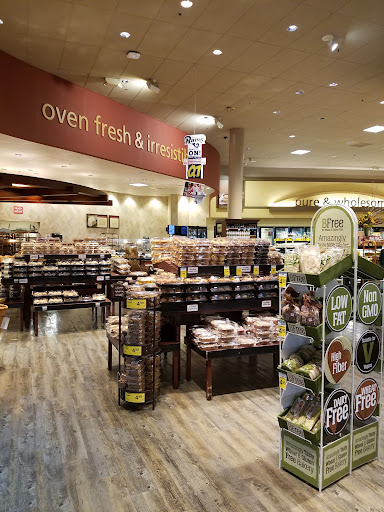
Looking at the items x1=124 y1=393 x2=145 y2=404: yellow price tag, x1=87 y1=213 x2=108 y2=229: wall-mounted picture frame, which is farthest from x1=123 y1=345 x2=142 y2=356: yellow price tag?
x1=87 y1=213 x2=108 y2=229: wall-mounted picture frame

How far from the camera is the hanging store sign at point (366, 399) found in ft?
10.1

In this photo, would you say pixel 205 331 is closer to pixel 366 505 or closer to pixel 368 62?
pixel 366 505

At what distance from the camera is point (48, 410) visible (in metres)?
4.10

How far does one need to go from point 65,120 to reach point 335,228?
4459 mm

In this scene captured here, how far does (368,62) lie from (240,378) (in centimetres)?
497

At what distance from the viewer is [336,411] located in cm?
291

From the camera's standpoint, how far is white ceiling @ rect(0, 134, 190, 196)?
22.1 ft

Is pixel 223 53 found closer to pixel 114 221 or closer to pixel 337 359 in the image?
pixel 337 359

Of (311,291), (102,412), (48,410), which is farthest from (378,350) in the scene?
(48,410)

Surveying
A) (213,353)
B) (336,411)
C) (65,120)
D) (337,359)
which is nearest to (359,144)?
(65,120)

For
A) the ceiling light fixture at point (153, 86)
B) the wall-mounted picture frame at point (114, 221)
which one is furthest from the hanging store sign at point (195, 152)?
the wall-mounted picture frame at point (114, 221)

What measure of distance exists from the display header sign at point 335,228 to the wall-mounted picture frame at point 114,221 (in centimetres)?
1380

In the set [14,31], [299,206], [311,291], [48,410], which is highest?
[14,31]

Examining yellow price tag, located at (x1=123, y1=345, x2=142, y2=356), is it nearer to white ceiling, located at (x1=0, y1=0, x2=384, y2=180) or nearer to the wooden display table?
the wooden display table
